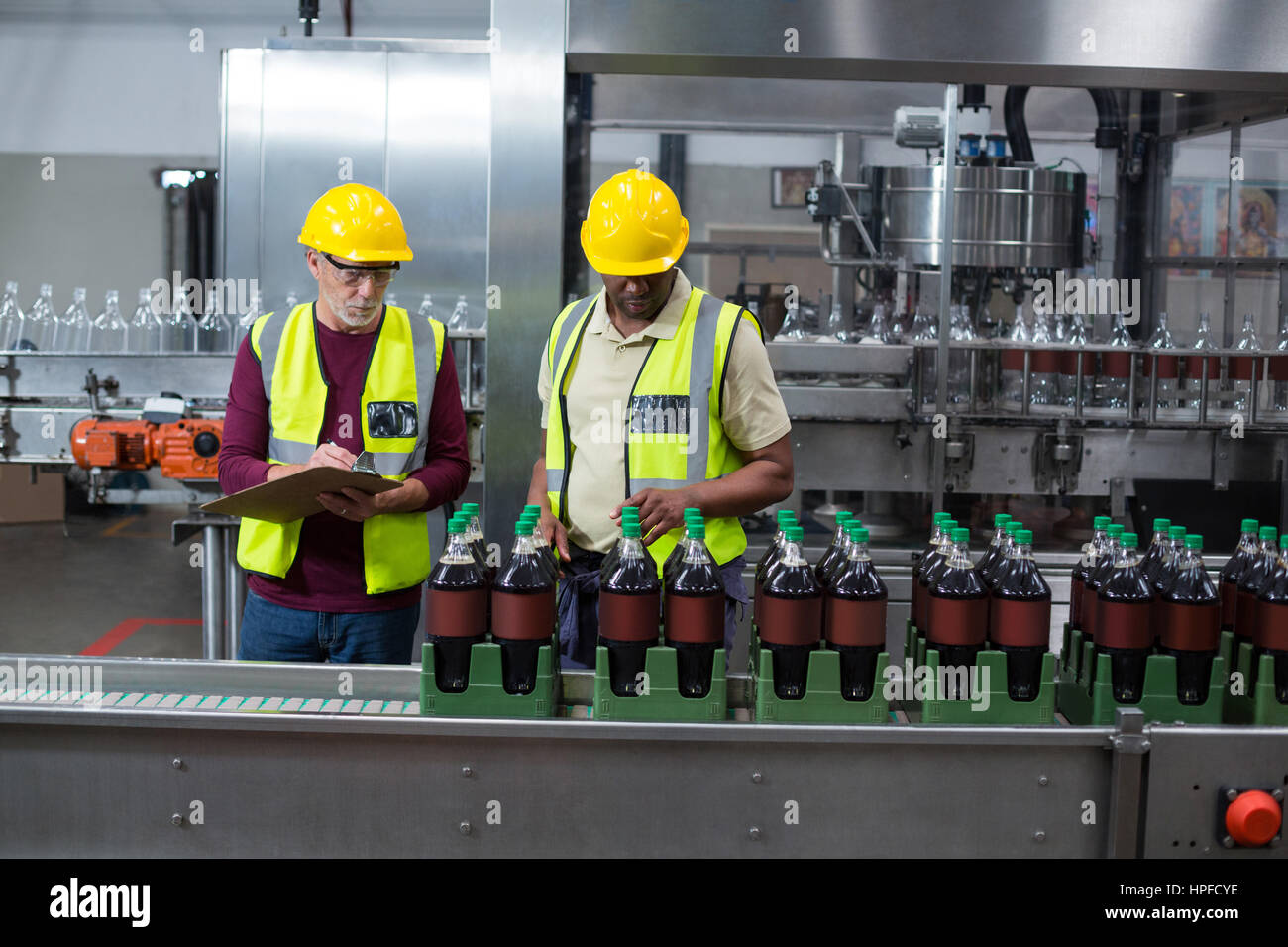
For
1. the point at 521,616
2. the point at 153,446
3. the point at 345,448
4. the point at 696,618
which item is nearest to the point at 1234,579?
the point at 696,618

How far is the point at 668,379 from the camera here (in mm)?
2389

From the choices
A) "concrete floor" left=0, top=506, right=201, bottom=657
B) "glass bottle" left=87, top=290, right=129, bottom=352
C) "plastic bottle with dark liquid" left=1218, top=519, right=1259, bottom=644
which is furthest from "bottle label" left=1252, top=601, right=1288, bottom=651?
"concrete floor" left=0, top=506, right=201, bottom=657

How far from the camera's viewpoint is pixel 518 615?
1.89 metres

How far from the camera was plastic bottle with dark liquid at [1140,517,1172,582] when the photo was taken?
2047mm

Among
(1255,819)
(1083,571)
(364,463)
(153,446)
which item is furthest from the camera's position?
(153,446)

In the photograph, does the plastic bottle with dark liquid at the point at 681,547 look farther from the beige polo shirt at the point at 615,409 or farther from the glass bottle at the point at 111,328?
the glass bottle at the point at 111,328

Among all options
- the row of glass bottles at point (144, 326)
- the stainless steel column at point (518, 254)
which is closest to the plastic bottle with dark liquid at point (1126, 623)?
the stainless steel column at point (518, 254)

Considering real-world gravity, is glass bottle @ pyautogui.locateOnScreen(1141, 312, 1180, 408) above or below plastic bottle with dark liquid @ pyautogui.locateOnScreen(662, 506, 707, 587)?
above

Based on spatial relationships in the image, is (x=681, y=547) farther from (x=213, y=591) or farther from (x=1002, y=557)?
(x=213, y=591)

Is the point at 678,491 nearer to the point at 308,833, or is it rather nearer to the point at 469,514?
the point at 469,514

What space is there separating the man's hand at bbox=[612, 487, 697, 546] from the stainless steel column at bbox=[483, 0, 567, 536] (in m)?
0.91

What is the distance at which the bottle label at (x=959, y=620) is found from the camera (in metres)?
1.90

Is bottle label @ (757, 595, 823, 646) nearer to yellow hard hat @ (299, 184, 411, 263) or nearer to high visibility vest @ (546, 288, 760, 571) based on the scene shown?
high visibility vest @ (546, 288, 760, 571)

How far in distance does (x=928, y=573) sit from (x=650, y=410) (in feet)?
2.11
